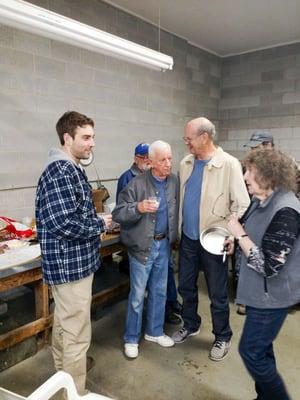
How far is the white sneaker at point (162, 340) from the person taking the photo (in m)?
2.56

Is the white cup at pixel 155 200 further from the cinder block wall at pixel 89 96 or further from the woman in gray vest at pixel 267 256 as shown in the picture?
the cinder block wall at pixel 89 96

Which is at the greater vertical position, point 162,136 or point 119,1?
point 119,1

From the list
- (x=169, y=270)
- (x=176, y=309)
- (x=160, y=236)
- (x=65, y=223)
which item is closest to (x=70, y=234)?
(x=65, y=223)

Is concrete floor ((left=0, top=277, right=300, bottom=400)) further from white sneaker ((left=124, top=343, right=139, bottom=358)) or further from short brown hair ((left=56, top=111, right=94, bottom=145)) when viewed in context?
A: short brown hair ((left=56, top=111, right=94, bottom=145))

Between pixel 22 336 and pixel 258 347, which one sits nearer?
pixel 258 347

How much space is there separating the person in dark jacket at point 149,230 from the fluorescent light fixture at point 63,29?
807 mm

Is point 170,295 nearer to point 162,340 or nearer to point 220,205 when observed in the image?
point 162,340

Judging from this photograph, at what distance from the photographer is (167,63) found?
2920 mm

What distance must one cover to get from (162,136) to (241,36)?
1.89 metres

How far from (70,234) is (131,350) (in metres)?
1.22

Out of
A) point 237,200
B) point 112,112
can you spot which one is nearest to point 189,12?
point 112,112

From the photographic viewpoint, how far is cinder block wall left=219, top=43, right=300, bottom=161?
5.15 meters

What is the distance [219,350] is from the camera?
2430 mm

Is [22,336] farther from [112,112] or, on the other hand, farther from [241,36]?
[241,36]
